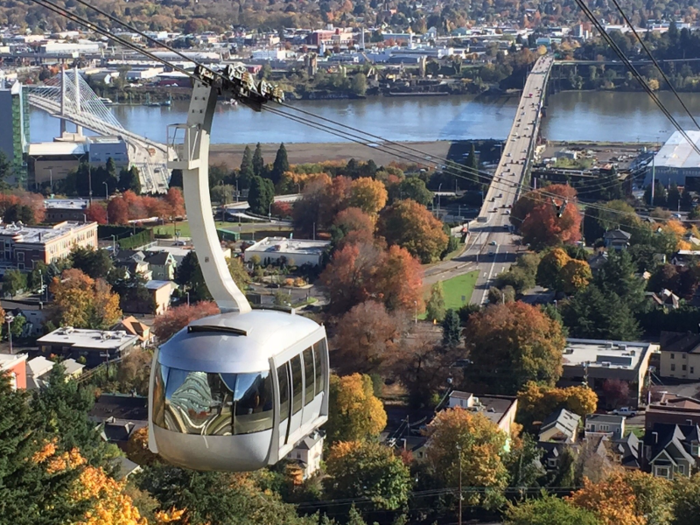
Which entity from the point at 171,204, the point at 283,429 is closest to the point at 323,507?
the point at 283,429

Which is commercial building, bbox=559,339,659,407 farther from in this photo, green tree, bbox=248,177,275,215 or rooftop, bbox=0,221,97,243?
green tree, bbox=248,177,275,215

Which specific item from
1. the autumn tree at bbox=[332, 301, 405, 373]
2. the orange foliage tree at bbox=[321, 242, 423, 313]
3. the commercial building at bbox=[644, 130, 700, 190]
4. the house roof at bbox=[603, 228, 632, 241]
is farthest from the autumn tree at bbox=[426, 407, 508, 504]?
the commercial building at bbox=[644, 130, 700, 190]

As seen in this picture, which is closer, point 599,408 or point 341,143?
point 599,408

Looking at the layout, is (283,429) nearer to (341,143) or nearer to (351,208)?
(351,208)

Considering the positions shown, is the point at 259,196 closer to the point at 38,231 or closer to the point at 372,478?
the point at 38,231

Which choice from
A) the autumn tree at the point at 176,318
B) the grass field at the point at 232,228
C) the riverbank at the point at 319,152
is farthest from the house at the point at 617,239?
the riverbank at the point at 319,152
